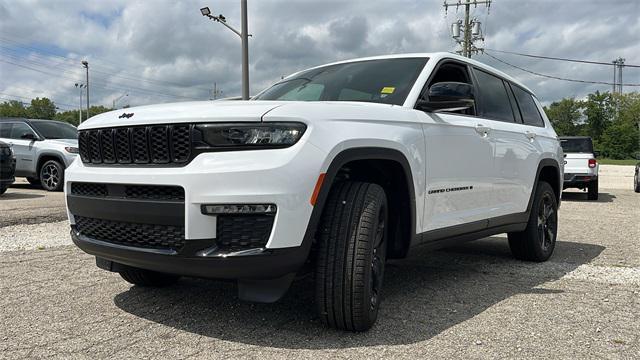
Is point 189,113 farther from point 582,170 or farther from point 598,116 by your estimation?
point 598,116

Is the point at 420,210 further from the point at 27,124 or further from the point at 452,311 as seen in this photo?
the point at 27,124

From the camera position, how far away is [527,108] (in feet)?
18.0

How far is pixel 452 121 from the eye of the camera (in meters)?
3.85

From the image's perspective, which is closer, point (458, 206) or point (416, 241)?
point (416, 241)

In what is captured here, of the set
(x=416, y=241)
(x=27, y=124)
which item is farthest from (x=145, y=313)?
(x=27, y=124)

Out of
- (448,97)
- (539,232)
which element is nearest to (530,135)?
(539,232)

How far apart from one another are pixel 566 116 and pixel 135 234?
10460 centimetres

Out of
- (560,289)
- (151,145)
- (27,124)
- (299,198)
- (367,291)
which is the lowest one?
(560,289)

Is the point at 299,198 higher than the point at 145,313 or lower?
higher

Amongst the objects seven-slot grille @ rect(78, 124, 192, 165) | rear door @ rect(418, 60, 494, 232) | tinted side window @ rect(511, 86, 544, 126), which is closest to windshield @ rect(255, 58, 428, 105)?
rear door @ rect(418, 60, 494, 232)

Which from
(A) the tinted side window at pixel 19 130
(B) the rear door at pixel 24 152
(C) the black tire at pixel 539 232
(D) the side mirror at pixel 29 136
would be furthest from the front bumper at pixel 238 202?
(A) the tinted side window at pixel 19 130

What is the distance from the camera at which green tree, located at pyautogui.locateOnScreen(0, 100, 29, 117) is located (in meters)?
92.6

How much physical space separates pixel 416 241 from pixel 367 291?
699 millimetres

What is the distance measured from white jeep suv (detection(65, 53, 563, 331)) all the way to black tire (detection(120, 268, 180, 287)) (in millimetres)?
14
